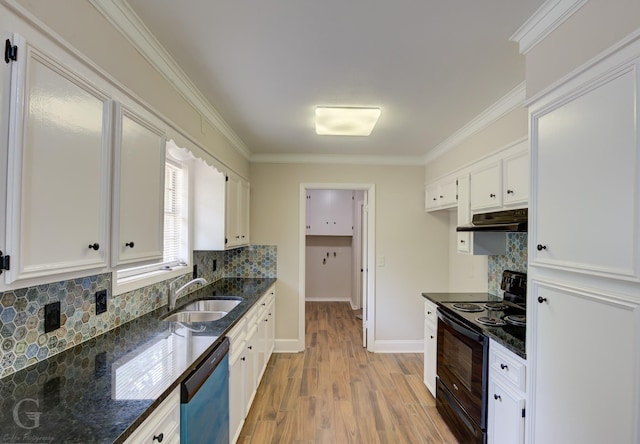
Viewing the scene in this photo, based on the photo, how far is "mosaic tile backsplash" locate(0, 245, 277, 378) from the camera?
44.2 inches

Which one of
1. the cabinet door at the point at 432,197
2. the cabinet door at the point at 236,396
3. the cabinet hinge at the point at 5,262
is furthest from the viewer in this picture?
the cabinet door at the point at 432,197

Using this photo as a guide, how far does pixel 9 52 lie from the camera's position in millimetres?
838

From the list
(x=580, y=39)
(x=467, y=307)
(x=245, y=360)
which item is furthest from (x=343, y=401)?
(x=580, y=39)

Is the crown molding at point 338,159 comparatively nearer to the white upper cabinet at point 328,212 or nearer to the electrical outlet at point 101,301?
the white upper cabinet at point 328,212

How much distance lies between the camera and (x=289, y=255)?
389cm

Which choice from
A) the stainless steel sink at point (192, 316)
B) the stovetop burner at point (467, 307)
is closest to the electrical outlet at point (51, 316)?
the stainless steel sink at point (192, 316)

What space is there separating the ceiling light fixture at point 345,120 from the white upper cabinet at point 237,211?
1072mm

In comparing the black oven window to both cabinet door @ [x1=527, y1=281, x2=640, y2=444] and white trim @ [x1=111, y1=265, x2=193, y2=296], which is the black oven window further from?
white trim @ [x1=111, y1=265, x2=193, y2=296]

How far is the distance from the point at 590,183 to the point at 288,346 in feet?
11.6

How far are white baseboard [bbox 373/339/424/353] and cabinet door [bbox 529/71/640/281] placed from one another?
112 inches

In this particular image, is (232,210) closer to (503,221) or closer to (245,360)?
(245,360)

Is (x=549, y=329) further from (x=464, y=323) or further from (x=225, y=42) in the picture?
(x=225, y=42)

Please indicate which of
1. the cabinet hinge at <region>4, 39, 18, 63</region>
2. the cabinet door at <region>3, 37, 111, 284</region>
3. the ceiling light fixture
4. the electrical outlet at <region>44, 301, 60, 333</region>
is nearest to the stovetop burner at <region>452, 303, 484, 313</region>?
the ceiling light fixture

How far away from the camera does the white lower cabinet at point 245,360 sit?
6.60 ft
